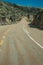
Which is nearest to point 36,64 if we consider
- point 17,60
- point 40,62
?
point 40,62

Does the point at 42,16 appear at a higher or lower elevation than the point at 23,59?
lower

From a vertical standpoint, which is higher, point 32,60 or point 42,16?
point 32,60

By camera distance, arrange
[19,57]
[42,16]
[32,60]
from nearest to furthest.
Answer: [32,60] < [19,57] < [42,16]

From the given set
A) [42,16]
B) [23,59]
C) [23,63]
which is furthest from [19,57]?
[42,16]

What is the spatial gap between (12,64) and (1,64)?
42 cm

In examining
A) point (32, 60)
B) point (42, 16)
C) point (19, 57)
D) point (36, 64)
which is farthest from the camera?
point (42, 16)

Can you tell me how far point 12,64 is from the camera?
9578 millimetres

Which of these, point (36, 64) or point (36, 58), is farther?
point (36, 58)

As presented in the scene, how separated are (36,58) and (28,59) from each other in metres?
0.40

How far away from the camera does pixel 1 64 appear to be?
9.58 metres

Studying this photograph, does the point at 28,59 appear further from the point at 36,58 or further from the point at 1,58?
the point at 1,58

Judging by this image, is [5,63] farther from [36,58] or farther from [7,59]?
[36,58]

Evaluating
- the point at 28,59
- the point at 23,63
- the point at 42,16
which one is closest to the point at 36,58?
the point at 28,59

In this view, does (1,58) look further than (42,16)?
No
